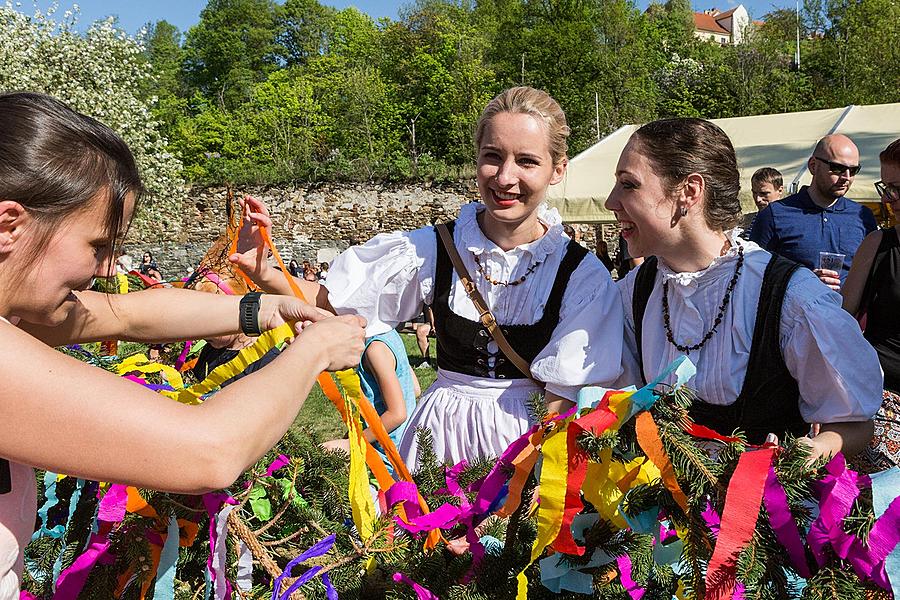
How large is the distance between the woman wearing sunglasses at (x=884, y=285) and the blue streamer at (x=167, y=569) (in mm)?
2581

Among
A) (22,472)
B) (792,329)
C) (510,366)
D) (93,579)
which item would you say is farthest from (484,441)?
(22,472)

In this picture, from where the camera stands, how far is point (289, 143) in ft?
96.1

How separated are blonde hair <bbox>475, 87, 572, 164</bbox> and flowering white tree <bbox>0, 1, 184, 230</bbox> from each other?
54.9 feet

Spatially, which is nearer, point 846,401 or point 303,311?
point 846,401

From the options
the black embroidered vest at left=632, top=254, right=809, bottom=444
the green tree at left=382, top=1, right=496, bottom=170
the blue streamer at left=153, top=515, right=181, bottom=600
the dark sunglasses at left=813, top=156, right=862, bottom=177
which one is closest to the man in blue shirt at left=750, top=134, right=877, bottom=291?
the dark sunglasses at left=813, top=156, right=862, bottom=177

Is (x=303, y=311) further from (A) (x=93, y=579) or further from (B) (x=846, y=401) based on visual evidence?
(B) (x=846, y=401)

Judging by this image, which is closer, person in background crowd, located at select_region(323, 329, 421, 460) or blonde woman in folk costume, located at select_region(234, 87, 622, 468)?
blonde woman in folk costume, located at select_region(234, 87, 622, 468)

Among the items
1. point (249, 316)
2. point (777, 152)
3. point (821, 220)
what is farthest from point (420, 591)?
point (777, 152)

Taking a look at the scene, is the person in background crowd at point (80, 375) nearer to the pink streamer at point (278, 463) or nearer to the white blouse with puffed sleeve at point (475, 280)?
the pink streamer at point (278, 463)

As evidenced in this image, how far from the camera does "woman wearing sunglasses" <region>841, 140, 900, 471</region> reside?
3.10m

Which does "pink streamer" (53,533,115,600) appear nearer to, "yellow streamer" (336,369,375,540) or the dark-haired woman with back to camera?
"yellow streamer" (336,369,375,540)

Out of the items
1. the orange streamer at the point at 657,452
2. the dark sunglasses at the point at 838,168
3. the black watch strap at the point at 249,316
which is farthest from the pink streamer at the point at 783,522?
the dark sunglasses at the point at 838,168

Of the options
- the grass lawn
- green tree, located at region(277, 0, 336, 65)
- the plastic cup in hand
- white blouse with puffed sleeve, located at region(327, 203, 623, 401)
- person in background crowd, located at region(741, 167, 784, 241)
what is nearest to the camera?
white blouse with puffed sleeve, located at region(327, 203, 623, 401)

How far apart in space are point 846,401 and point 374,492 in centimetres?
127
